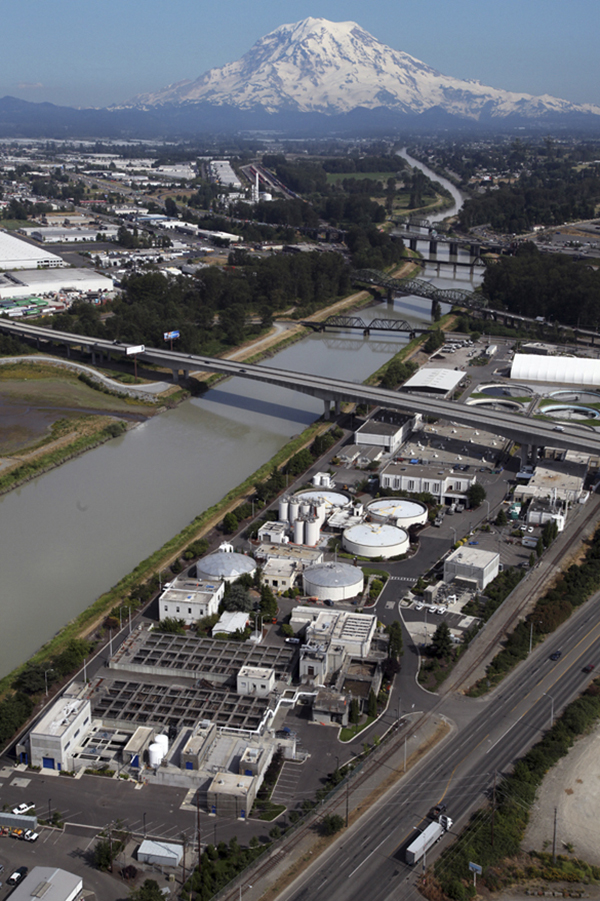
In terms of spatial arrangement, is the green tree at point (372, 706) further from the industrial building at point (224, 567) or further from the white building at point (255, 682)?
the industrial building at point (224, 567)

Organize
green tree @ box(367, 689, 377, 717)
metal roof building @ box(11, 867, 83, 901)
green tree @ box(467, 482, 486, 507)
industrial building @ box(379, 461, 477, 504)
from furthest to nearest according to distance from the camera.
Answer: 1. industrial building @ box(379, 461, 477, 504)
2. green tree @ box(467, 482, 486, 507)
3. green tree @ box(367, 689, 377, 717)
4. metal roof building @ box(11, 867, 83, 901)

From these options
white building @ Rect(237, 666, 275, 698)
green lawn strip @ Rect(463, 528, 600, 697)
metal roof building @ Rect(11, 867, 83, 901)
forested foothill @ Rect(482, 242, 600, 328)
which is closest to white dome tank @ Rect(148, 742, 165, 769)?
white building @ Rect(237, 666, 275, 698)

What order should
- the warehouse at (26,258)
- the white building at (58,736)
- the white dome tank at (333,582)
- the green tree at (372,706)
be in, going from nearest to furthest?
the white building at (58,736) → the green tree at (372,706) → the white dome tank at (333,582) → the warehouse at (26,258)

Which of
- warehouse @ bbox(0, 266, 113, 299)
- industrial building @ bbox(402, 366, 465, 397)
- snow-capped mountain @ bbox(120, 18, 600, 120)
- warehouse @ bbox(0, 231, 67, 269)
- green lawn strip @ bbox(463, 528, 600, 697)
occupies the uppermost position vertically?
snow-capped mountain @ bbox(120, 18, 600, 120)

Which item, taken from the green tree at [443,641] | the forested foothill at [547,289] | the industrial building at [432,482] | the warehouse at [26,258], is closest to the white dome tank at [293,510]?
the industrial building at [432,482]

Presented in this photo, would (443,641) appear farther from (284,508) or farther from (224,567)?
(284,508)

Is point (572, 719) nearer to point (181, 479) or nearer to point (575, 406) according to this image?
point (181, 479)

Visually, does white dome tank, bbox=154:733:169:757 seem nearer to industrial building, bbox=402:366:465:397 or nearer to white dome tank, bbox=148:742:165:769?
white dome tank, bbox=148:742:165:769

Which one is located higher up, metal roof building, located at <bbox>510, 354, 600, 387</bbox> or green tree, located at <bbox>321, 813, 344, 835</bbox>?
metal roof building, located at <bbox>510, 354, 600, 387</bbox>
